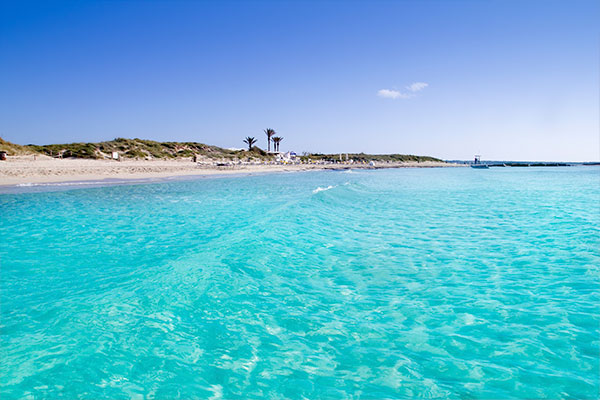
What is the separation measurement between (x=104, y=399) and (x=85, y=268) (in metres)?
4.91

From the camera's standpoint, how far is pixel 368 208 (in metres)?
17.8

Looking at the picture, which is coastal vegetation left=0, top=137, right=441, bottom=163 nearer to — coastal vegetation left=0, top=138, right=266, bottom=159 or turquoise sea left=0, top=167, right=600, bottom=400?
coastal vegetation left=0, top=138, right=266, bottom=159

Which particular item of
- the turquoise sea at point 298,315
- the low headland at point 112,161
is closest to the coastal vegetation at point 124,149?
the low headland at point 112,161

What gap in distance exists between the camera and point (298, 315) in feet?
17.2

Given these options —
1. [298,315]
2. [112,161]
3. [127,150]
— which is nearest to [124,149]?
A: [127,150]

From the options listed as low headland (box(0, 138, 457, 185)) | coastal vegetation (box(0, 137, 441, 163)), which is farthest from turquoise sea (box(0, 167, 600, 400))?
coastal vegetation (box(0, 137, 441, 163))

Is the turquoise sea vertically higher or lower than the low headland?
lower

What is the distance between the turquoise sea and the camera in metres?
3.65

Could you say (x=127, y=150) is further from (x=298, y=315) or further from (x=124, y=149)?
(x=298, y=315)

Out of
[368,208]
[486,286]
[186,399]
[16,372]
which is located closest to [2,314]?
[16,372]

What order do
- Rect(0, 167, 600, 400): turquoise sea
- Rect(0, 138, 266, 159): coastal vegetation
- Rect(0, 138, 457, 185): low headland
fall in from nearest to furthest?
1. Rect(0, 167, 600, 400): turquoise sea
2. Rect(0, 138, 457, 185): low headland
3. Rect(0, 138, 266, 159): coastal vegetation

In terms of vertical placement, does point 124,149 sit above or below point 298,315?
above

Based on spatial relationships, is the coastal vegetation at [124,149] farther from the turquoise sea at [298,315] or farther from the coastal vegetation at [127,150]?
the turquoise sea at [298,315]

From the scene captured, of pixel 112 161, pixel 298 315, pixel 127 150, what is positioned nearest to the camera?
pixel 298 315
